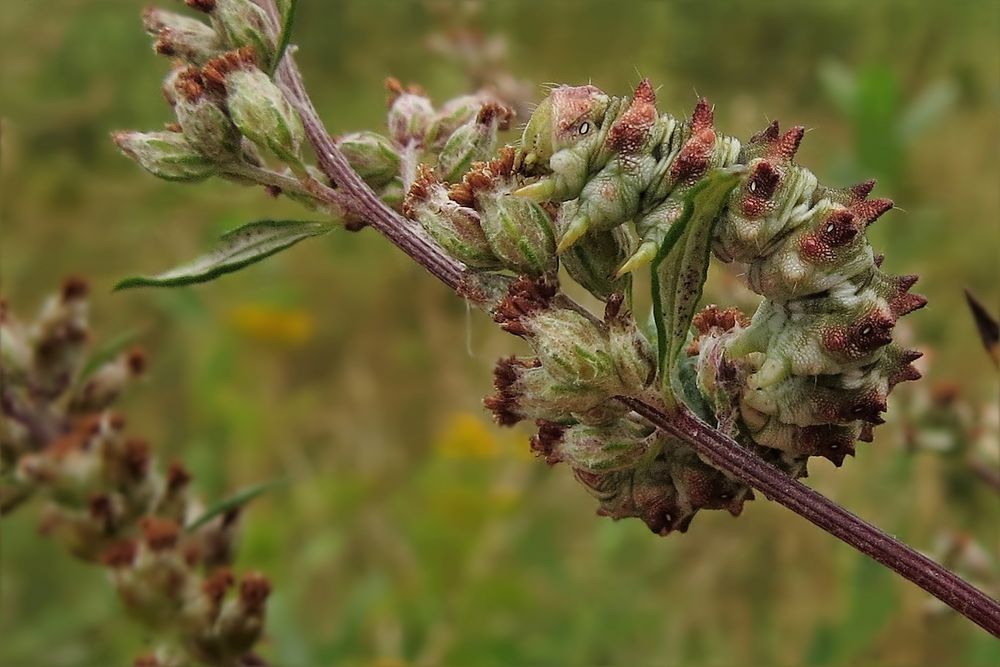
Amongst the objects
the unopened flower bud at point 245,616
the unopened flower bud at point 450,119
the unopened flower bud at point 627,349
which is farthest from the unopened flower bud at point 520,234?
the unopened flower bud at point 245,616

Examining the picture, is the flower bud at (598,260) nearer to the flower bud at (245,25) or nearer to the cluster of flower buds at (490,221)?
the cluster of flower buds at (490,221)

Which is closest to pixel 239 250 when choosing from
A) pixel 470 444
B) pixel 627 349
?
pixel 627 349

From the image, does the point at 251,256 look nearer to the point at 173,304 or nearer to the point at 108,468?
the point at 108,468

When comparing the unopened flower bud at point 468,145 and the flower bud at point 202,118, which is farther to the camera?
the unopened flower bud at point 468,145

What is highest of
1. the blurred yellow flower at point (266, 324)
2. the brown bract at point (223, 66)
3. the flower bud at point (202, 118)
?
the blurred yellow flower at point (266, 324)

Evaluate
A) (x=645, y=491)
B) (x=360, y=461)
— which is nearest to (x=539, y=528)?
(x=360, y=461)

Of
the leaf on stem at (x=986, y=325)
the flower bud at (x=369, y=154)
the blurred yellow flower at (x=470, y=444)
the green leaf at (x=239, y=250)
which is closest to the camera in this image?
the green leaf at (x=239, y=250)

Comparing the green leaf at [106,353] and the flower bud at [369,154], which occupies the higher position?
the flower bud at [369,154]
